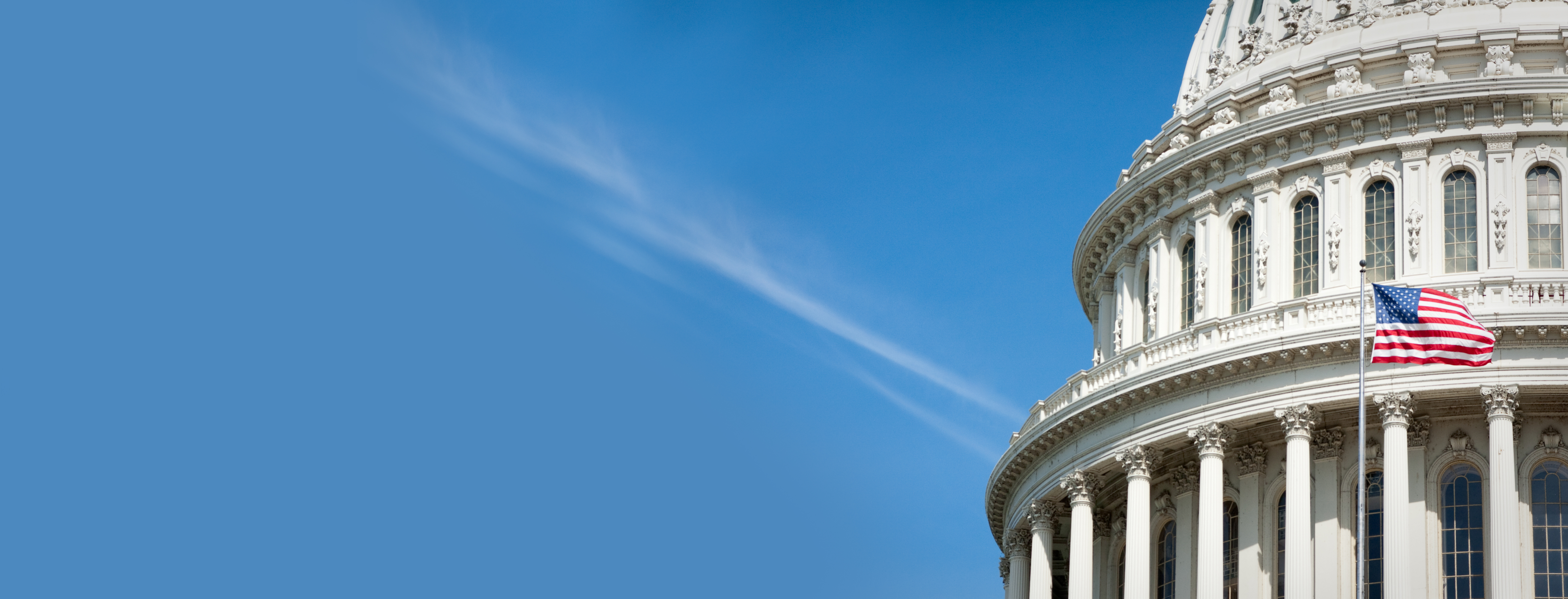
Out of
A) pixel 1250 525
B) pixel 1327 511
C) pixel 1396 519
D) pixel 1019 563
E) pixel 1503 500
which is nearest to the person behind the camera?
pixel 1503 500

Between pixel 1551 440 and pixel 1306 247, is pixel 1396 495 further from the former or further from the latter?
pixel 1306 247

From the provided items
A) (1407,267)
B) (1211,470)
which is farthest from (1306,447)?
(1407,267)

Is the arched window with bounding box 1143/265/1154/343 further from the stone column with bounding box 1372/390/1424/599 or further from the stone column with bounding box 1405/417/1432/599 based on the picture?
the stone column with bounding box 1372/390/1424/599

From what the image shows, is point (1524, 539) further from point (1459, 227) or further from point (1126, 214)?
point (1126, 214)

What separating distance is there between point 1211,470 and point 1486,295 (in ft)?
24.5

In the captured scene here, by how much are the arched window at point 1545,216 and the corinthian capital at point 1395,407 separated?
6329mm

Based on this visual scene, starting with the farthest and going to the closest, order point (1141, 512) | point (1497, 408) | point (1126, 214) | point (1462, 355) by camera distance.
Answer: point (1126, 214)
point (1141, 512)
point (1497, 408)
point (1462, 355)

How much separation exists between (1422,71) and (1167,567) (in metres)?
14.3

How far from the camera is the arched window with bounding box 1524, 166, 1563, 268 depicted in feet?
185

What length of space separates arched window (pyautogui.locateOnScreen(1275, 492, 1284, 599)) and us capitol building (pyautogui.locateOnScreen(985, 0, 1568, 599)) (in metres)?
0.05

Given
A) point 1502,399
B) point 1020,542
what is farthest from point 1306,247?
point 1020,542

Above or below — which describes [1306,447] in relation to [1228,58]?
below

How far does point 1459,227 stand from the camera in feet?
187

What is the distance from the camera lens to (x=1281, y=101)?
62188 millimetres
